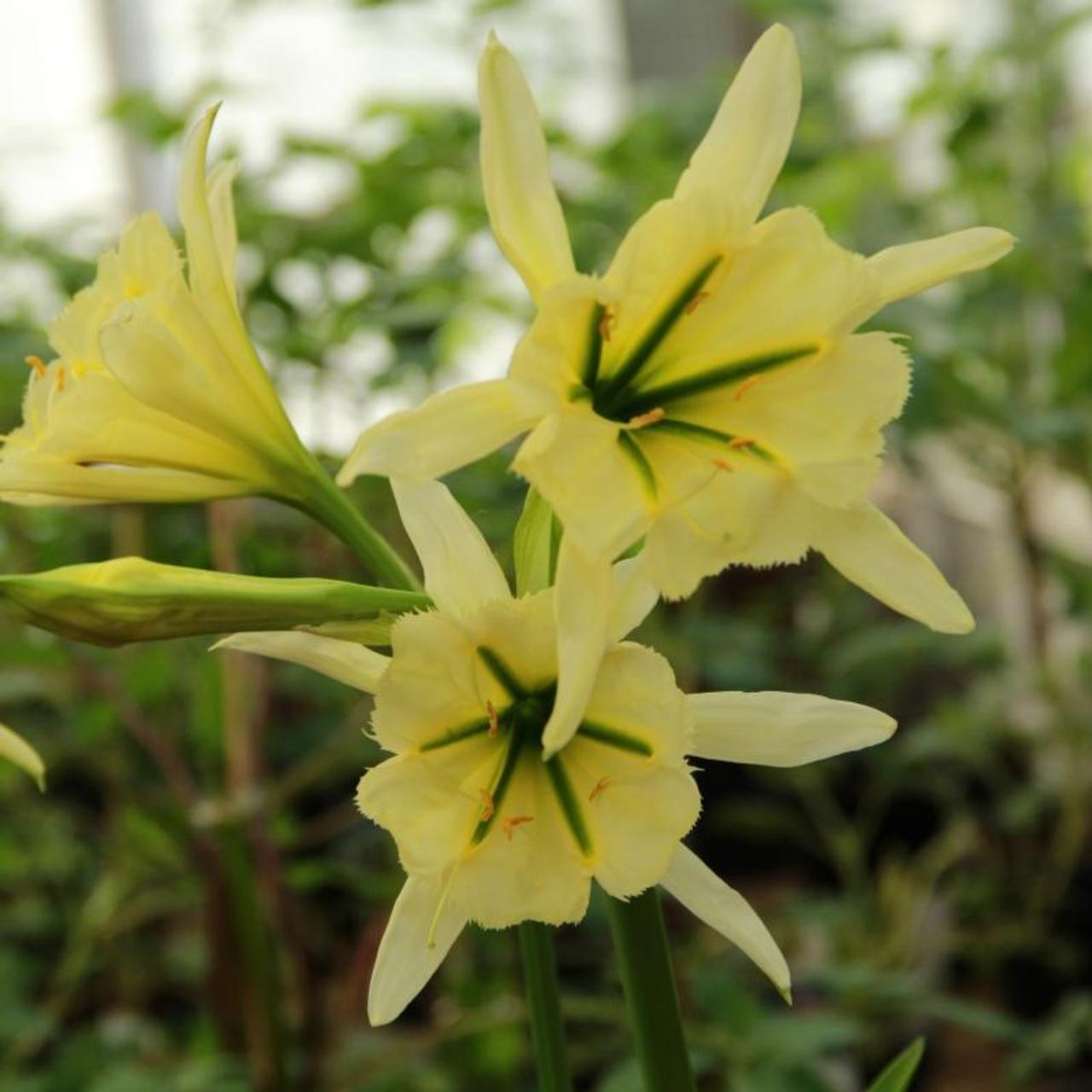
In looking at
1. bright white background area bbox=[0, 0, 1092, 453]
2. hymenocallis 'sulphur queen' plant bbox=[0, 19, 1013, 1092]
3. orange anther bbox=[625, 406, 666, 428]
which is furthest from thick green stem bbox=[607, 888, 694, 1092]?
bright white background area bbox=[0, 0, 1092, 453]

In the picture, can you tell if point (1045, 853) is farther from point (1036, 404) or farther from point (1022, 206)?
point (1022, 206)

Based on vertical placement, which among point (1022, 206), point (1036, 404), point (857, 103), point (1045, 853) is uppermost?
point (857, 103)

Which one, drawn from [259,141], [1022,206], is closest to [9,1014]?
[1022,206]

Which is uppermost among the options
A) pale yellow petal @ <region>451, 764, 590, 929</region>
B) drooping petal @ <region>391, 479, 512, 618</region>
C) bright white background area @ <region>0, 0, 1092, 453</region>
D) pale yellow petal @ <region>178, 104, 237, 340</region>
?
bright white background area @ <region>0, 0, 1092, 453</region>

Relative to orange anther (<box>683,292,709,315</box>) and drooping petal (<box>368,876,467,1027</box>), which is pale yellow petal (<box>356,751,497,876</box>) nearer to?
drooping petal (<box>368,876,467,1027</box>)

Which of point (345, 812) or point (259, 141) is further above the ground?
point (259, 141)

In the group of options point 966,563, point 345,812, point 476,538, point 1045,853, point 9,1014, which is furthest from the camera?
point 966,563

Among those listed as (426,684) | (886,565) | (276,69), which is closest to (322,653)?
(426,684)
